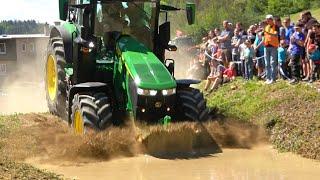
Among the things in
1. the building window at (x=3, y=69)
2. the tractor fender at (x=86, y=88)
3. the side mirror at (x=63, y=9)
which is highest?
the side mirror at (x=63, y=9)

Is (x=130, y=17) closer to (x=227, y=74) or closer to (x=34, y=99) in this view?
(x=227, y=74)

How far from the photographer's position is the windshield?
11.1 m

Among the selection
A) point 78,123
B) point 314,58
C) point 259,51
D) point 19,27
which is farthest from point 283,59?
point 19,27

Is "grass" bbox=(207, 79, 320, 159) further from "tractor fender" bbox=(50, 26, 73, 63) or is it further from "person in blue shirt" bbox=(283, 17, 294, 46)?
"tractor fender" bbox=(50, 26, 73, 63)

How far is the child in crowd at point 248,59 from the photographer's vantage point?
48.9 feet

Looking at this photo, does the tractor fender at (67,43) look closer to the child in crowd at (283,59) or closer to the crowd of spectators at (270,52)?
the crowd of spectators at (270,52)

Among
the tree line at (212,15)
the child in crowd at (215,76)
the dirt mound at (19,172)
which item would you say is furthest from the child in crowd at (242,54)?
the tree line at (212,15)

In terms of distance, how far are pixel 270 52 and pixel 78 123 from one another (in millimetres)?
5637

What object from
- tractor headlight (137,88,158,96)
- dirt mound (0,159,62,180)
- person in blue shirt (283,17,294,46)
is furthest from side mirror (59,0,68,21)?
person in blue shirt (283,17,294,46)

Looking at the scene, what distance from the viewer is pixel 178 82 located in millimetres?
10852

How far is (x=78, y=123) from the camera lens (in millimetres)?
10406

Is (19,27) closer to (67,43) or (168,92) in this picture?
(67,43)

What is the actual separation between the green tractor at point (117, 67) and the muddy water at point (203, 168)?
82 cm

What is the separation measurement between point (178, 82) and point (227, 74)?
5574mm
